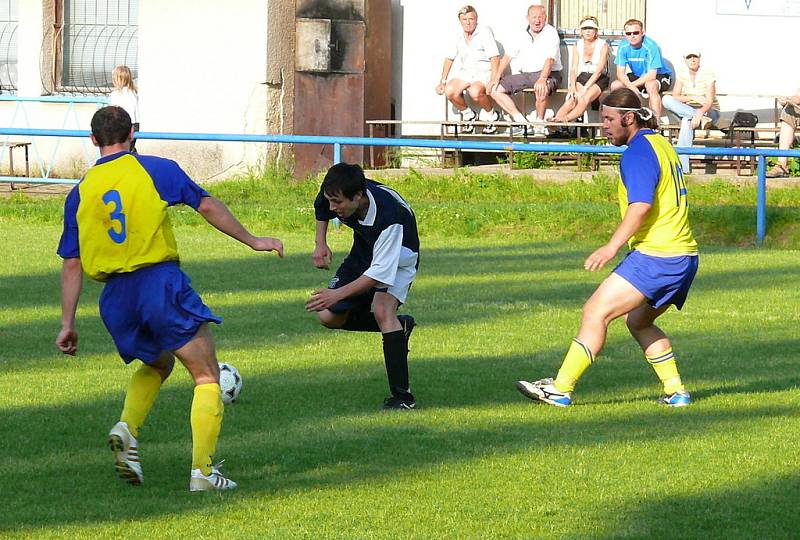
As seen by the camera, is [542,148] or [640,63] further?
[640,63]

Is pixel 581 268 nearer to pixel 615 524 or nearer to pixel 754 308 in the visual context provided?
pixel 754 308

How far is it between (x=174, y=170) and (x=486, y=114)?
15003 millimetres

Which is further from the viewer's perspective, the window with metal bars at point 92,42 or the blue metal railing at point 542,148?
the window with metal bars at point 92,42

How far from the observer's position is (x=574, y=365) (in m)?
7.65

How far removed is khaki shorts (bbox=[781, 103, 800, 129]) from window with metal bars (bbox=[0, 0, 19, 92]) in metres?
11.8

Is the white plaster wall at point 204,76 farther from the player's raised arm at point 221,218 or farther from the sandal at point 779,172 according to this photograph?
the player's raised arm at point 221,218

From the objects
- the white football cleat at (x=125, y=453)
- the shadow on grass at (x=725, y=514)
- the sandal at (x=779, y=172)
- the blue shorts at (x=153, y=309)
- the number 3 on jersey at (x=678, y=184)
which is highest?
the number 3 on jersey at (x=678, y=184)

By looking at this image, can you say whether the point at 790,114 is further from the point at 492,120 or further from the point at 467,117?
the point at 467,117

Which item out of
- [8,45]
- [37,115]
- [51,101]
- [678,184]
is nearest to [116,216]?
[678,184]

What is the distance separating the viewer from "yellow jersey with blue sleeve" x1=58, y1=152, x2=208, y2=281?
229 inches

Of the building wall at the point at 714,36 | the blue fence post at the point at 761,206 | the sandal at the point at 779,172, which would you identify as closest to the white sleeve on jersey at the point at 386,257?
the blue fence post at the point at 761,206

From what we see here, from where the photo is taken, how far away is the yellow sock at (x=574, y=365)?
25.1 ft

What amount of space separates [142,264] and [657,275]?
2.82 metres

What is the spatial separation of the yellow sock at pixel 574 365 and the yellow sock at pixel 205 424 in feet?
7.76
